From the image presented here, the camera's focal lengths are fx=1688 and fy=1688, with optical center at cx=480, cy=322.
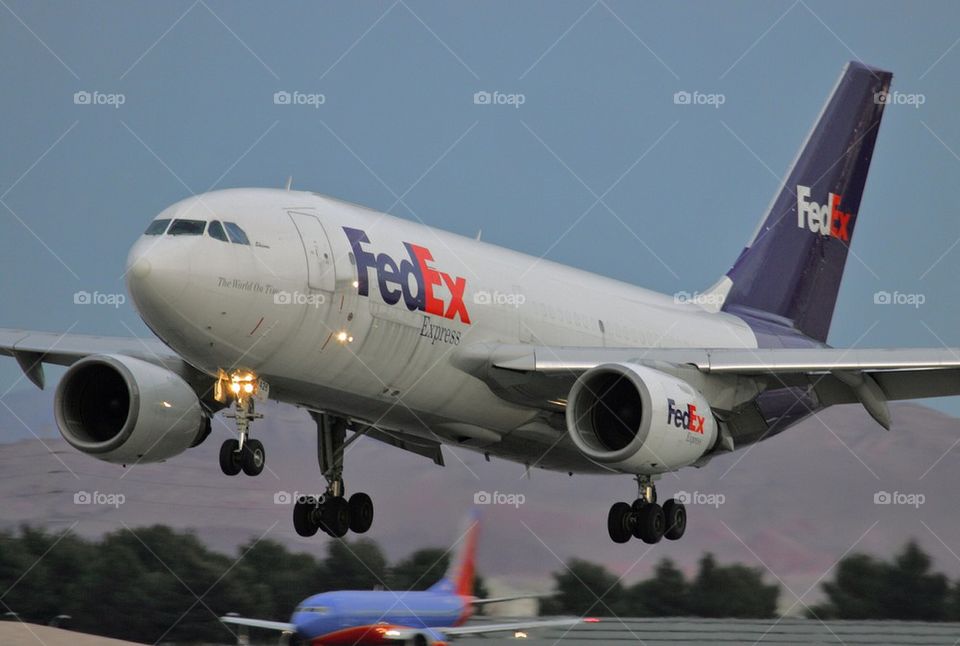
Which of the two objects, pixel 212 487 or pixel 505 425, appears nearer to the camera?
pixel 505 425

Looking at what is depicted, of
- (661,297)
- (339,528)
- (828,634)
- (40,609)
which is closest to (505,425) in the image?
(339,528)

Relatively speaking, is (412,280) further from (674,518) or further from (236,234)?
(674,518)

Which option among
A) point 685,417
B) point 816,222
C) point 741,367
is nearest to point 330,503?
point 685,417

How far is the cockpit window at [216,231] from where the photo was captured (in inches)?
742

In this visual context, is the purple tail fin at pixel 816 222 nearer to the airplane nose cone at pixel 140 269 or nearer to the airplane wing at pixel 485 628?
the airplane wing at pixel 485 628

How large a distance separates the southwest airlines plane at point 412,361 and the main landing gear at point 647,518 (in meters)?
0.03

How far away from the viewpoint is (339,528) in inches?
958

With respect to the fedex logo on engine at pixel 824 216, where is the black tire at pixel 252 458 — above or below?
below

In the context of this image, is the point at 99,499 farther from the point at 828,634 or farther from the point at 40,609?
the point at 828,634

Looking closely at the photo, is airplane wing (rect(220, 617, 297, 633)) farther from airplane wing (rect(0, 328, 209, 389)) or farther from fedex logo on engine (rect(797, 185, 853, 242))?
fedex logo on engine (rect(797, 185, 853, 242))

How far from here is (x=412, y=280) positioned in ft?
68.4

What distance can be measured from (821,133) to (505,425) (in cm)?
1122

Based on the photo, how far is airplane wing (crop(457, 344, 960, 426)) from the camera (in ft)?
71.5

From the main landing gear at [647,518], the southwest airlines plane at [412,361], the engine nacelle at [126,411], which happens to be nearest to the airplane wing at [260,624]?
the southwest airlines plane at [412,361]
